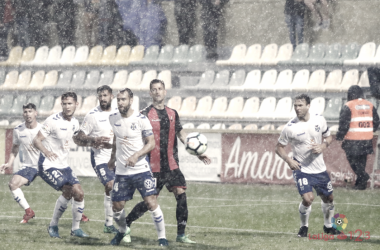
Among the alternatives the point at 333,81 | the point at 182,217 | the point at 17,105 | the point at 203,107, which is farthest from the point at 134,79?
the point at 182,217

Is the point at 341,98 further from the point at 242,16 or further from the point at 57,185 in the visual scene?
the point at 57,185

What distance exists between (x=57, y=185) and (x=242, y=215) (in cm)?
343

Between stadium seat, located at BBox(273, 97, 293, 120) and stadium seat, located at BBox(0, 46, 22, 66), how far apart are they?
346 inches

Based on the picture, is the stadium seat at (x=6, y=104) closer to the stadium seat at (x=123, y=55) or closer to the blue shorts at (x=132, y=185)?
the stadium seat at (x=123, y=55)

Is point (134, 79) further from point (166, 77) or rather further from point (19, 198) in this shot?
point (19, 198)

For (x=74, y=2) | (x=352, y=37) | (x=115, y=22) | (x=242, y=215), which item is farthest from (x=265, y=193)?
(x=74, y=2)

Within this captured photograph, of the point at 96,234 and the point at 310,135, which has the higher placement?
the point at 310,135

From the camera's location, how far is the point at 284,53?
59.7 feet

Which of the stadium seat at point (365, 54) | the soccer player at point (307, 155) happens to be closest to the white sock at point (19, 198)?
the soccer player at point (307, 155)

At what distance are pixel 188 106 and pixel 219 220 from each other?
807 centimetres

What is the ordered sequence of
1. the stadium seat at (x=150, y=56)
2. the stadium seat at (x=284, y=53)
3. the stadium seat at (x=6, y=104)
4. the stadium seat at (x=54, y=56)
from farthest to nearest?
the stadium seat at (x=54, y=56), the stadium seat at (x=6, y=104), the stadium seat at (x=150, y=56), the stadium seat at (x=284, y=53)

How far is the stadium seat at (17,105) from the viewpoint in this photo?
20.5m

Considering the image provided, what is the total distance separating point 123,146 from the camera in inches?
314

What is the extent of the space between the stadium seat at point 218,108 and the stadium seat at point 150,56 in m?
2.50
